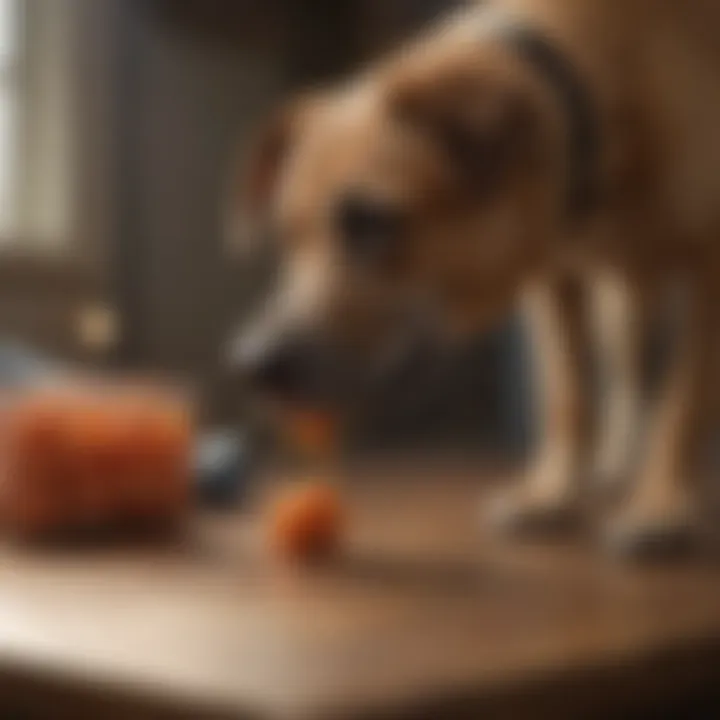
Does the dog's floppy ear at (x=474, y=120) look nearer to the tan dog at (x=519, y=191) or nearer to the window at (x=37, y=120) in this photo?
the tan dog at (x=519, y=191)

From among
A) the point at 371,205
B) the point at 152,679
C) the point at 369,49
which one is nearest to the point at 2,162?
the point at 369,49

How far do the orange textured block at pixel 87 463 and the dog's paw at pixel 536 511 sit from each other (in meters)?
0.21

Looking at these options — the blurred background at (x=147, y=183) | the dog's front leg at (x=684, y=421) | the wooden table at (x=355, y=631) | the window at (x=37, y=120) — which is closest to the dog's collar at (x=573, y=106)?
the dog's front leg at (x=684, y=421)

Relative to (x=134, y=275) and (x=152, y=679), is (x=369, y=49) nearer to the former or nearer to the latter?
(x=134, y=275)

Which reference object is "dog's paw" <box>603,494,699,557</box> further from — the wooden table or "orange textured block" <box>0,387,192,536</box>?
"orange textured block" <box>0,387,192,536</box>

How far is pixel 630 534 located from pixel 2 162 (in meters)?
0.83

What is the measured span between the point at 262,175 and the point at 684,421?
329mm

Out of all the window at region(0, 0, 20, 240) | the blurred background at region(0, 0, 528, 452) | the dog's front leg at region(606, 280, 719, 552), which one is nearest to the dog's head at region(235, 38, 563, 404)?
the dog's front leg at region(606, 280, 719, 552)

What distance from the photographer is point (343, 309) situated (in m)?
0.98

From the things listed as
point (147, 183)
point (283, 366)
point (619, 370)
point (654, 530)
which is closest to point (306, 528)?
point (283, 366)

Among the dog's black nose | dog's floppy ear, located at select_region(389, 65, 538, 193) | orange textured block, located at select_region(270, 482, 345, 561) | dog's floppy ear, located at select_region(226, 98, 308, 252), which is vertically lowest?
orange textured block, located at select_region(270, 482, 345, 561)

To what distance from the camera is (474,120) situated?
95 cm

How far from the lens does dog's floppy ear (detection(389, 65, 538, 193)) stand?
3.13 ft

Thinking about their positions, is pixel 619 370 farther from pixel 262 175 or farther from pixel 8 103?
pixel 8 103
